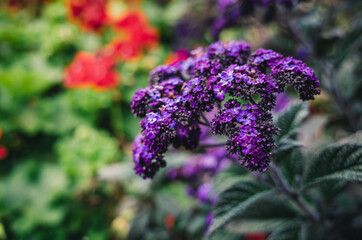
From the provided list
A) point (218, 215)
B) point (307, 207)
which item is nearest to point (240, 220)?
point (307, 207)

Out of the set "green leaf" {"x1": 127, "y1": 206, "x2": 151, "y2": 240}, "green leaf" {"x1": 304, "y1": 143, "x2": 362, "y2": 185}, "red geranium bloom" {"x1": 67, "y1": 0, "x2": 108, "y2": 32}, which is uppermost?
"red geranium bloom" {"x1": 67, "y1": 0, "x2": 108, "y2": 32}

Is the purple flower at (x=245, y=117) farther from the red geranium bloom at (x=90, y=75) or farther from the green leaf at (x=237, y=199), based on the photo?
the red geranium bloom at (x=90, y=75)

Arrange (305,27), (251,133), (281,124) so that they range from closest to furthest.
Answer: (251,133)
(281,124)
(305,27)

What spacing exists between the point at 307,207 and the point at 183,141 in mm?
527

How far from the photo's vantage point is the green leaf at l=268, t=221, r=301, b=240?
887 mm

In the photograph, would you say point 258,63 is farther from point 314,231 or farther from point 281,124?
point 314,231

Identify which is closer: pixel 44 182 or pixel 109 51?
pixel 44 182

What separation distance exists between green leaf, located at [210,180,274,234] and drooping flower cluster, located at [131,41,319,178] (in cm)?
15

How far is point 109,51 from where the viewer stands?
7.61ft

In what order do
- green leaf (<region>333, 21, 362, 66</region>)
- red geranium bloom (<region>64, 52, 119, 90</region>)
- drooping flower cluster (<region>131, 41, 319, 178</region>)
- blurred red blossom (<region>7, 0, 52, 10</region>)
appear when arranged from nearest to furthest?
1. drooping flower cluster (<region>131, 41, 319, 178</region>)
2. green leaf (<region>333, 21, 362, 66</region>)
3. red geranium bloom (<region>64, 52, 119, 90</region>)
4. blurred red blossom (<region>7, 0, 52, 10</region>)

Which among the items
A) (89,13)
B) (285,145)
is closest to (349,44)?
(285,145)

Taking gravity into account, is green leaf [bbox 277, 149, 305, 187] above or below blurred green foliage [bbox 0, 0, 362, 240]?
below

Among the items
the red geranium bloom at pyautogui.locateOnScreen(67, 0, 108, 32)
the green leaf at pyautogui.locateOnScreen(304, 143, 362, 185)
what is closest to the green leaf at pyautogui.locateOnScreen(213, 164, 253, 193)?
the green leaf at pyautogui.locateOnScreen(304, 143, 362, 185)

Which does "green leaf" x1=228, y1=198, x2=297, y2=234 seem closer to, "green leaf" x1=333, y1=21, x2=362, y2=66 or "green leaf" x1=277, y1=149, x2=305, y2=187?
"green leaf" x1=277, y1=149, x2=305, y2=187
